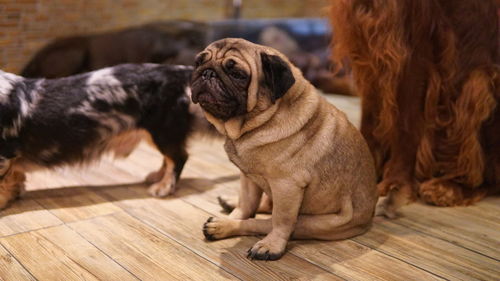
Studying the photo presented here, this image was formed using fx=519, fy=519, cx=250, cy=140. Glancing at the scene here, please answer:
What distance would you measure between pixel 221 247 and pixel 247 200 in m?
0.32

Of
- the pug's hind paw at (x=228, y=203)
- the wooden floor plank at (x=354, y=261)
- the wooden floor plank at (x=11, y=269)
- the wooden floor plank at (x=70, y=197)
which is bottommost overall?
the wooden floor plank at (x=70, y=197)

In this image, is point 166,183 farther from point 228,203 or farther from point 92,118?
point 92,118

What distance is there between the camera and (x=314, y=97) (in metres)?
2.39

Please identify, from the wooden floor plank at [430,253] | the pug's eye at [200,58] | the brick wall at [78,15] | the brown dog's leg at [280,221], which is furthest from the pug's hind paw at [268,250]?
the brick wall at [78,15]

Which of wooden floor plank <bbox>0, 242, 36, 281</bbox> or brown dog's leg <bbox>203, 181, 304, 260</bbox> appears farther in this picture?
brown dog's leg <bbox>203, 181, 304, 260</bbox>

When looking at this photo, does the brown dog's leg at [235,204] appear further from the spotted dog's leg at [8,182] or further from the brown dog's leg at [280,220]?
the spotted dog's leg at [8,182]

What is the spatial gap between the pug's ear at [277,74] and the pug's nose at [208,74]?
0.21 m

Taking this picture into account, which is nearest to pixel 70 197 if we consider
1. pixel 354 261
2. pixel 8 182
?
pixel 8 182

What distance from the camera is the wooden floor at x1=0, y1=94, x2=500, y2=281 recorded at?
2.21 m

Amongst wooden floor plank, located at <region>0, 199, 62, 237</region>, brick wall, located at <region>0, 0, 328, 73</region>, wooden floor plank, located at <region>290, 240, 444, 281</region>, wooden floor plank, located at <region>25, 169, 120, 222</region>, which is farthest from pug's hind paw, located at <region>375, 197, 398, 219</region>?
brick wall, located at <region>0, 0, 328, 73</region>

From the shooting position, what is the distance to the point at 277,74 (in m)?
2.16

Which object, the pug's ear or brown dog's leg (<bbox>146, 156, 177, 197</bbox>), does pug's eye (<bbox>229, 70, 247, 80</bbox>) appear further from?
brown dog's leg (<bbox>146, 156, 177, 197</bbox>)

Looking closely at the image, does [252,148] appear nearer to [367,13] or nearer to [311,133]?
[311,133]

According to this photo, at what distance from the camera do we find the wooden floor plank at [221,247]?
2.21 meters
